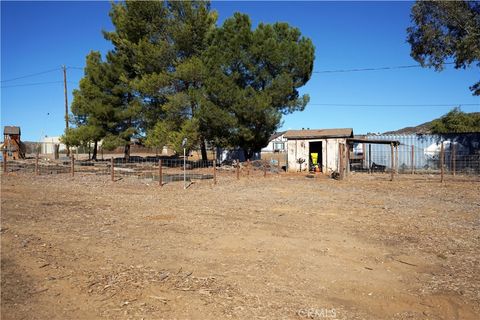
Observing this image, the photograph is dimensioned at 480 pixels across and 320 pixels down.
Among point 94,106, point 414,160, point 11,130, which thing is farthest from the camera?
point 11,130

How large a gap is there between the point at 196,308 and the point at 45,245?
Result: 3.24 m

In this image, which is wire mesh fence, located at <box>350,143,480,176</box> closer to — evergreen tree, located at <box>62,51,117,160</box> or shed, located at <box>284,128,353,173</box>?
shed, located at <box>284,128,353,173</box>

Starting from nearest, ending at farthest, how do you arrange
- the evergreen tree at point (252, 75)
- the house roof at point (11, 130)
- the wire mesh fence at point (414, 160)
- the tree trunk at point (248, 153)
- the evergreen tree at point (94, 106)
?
the wire mesh fence at point (414, 160) < the evergreen tree at point (252, 75) < the tree trunk at point (248, 153) < the evergreen tree at point (94, 106) < the house roof at point (11, 130)

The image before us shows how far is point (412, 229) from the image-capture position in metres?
9.03

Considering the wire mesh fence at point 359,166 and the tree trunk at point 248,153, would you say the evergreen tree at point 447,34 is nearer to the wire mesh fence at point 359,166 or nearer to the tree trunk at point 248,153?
the wire mesh fence at point 359,166

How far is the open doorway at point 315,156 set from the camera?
28.9 meters

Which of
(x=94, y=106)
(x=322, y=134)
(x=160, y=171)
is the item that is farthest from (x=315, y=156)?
(x=94, y=106)

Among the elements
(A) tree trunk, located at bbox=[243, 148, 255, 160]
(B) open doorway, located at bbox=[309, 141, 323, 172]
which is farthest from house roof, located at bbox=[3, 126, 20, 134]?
(B) open doorway, located at bbox=[309, 141, 323, 172]

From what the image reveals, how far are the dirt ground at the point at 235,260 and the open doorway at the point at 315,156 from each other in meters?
16.5

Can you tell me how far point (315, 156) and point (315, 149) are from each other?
104 inches

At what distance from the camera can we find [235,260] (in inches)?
251

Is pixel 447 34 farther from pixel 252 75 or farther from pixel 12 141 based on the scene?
pixel 12 141

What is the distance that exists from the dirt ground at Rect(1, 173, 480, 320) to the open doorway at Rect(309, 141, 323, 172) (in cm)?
1646

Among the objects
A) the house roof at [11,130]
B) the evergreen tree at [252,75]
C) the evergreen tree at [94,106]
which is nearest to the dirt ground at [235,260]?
the evergreen tree at [252,75]
